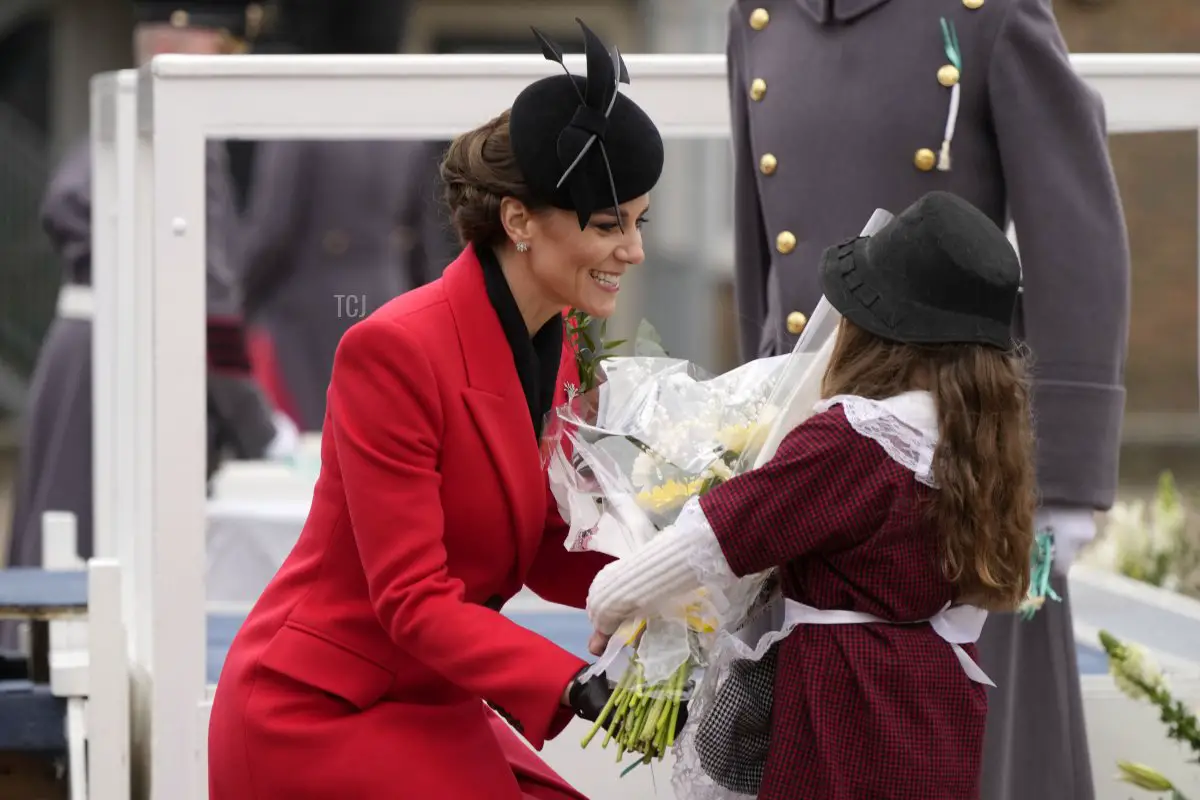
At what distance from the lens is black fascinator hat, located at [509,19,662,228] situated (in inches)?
108

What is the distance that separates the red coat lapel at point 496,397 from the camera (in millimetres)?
2828

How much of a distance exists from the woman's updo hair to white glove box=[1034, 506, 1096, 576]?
0.99 metres

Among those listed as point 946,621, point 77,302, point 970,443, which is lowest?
point 946,621

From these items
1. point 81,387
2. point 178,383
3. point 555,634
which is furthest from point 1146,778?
point 81,387

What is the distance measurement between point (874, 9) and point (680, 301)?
12046 millimetres

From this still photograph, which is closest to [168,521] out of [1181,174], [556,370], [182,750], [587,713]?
[182,750]

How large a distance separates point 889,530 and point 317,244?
643 centimetres

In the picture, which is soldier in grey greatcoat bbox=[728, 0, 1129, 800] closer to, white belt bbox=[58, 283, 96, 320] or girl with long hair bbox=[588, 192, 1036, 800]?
girl with long hair bbox=[588, 192, 1036, 800]

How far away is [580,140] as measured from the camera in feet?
8.98

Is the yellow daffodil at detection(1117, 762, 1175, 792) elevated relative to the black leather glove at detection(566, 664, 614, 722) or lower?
lower

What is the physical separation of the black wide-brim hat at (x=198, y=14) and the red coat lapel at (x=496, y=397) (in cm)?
334

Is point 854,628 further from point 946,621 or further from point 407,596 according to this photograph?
point 407,596

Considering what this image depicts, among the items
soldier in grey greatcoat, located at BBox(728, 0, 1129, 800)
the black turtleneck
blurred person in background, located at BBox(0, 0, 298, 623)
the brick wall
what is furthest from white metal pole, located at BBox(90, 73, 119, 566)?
the brick wall

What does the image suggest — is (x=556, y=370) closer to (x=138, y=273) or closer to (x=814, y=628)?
(x=814, y=628)
